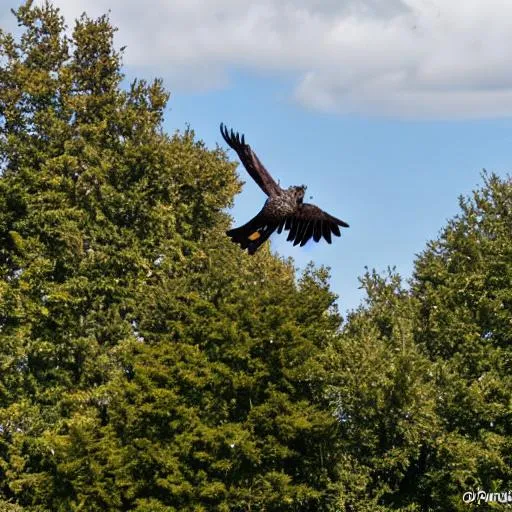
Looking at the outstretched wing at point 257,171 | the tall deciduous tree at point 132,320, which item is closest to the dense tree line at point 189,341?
the tall deciduous tree at point 132,320

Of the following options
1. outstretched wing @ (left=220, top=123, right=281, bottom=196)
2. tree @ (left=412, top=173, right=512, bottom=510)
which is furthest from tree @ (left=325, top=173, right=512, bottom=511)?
outstretched wing @ (left=220, top=123, right=281, bottom=196)

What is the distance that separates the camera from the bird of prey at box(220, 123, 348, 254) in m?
17.0

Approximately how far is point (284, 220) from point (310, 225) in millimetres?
382

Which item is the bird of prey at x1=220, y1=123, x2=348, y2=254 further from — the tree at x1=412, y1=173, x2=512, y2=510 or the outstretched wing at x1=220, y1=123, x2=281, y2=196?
the tree at x1=412, y1=173, x2=512, y2=510

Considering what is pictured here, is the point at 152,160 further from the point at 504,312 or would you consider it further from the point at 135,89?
the point at 504,312

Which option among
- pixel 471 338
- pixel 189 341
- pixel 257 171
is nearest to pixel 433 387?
pixel 471 338

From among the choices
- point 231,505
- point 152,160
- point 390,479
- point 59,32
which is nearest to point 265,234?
point 231,505

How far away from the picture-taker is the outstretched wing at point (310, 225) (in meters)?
17.2

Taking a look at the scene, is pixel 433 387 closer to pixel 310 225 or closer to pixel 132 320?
pixel 132 320

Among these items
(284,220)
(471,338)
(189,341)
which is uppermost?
(471,338)

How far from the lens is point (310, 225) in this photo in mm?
17312

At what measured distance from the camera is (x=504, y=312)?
Result: 51.1 m

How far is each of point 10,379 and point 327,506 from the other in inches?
538

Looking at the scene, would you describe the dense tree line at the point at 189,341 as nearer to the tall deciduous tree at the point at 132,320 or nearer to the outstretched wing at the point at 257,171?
the tall deciduous tree at the point at 132,320
